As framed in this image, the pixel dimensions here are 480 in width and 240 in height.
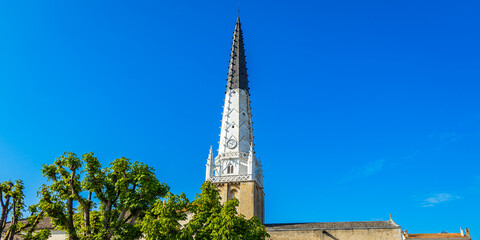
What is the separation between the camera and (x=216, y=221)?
898 inches

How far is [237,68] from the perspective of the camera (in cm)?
4975

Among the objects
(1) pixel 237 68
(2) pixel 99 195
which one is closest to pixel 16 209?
(2) pixel 99 195

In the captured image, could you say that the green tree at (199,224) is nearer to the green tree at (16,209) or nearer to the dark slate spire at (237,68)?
the green tree at (16,209)

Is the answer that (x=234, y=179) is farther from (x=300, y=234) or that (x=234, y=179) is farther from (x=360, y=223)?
(x=360, y=223)

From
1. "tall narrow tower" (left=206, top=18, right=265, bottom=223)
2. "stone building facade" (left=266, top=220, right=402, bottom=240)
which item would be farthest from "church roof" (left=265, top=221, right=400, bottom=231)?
"tall narrow tower" (left=206, top=18, right=265, bottom=223)

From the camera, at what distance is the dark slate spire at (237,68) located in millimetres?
48844

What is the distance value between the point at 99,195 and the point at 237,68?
29.0m

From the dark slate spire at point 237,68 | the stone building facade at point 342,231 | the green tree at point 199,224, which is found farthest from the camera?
the dark slate spire at point 237,68

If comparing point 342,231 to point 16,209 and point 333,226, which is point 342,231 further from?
point 16,209

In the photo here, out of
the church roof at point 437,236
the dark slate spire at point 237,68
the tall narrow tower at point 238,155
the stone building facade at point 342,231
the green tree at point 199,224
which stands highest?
the dark slate spire at point 237,68

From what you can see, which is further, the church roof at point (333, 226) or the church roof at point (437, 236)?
the church roof at point (437, 236)

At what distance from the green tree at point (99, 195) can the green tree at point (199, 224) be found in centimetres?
131

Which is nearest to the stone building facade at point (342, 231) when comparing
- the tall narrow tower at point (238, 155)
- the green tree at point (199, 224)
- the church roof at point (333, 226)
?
the church roof at point (333, 226)

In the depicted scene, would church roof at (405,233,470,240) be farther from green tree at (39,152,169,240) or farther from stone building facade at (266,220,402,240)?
green tree at (39,152,169,240)
